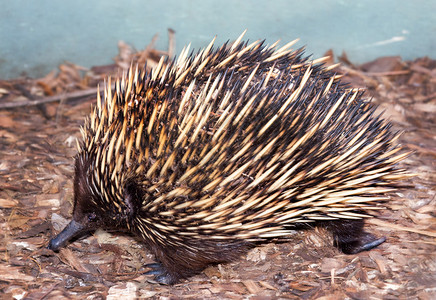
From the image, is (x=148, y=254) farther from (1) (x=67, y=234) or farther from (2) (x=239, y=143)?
(2) (x=239, y=143)

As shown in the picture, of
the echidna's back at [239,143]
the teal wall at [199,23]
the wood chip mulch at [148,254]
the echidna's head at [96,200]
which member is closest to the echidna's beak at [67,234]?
the echidna's head at [96,200]

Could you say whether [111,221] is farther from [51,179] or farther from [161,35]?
[161,35]

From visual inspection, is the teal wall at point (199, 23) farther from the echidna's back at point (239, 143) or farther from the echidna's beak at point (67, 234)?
the echidna's beak at point (67, 234)

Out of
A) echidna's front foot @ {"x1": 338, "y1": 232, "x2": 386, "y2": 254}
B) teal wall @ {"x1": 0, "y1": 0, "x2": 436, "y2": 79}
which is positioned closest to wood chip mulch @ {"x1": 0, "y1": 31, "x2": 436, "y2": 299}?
echidna's front foot @ {"x1": 338, "y1": 232, "x2": 386, "y2": 254}

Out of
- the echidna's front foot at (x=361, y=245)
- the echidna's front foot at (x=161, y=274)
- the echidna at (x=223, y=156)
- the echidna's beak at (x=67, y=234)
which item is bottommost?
the echidna's front foot at (x=161, y=274)

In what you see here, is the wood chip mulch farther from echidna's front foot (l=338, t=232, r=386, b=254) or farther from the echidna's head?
the echidna's head

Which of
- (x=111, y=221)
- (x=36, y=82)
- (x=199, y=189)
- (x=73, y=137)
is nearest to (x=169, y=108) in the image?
(x=199, y=189)
